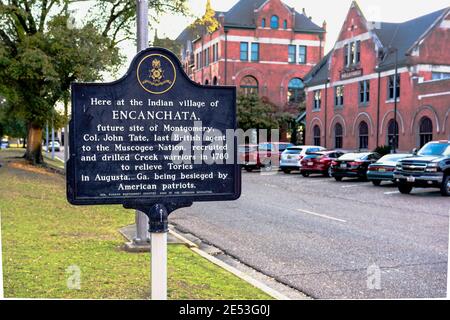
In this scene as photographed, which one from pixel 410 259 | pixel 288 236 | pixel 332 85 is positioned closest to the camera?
pixel 410 259

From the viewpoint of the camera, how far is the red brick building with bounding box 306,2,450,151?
10.9 metres

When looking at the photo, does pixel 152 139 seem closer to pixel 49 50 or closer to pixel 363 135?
pixel 363 135

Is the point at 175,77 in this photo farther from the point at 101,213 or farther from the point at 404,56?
the point at 404,56

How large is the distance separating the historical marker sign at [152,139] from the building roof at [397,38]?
7.96ft

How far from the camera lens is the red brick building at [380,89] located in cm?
1093

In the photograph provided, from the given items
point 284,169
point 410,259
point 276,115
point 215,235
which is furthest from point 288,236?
point 284,169

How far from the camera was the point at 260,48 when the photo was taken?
809 centimetres

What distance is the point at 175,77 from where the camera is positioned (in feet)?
14.7

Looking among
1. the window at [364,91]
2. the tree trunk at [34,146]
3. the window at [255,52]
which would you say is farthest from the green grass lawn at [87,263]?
the tree trunk at [34,146]

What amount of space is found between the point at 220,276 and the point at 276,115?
20.2 ft

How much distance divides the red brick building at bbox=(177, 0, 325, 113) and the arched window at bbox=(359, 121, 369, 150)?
14.4ft

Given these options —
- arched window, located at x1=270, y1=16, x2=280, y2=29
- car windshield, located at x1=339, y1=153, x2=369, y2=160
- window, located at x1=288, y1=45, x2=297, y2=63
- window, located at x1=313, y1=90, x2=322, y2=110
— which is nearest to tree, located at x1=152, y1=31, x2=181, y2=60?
window, located at x1=313, y1=90, x2=322, y2=110

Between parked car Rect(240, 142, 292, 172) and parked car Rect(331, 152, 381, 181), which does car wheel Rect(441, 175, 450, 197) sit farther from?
parked car Rect(240, 142, 292, 172)

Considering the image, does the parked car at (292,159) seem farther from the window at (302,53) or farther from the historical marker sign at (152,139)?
the historical marker sign at (152,139)
